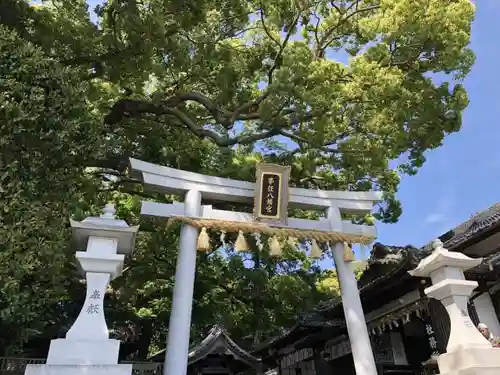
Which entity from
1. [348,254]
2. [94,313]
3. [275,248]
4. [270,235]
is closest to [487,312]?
[348,254]

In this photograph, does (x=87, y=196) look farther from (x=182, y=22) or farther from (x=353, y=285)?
(x=353, y=285)

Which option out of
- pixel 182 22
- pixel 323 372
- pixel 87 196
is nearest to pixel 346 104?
pixel 182 22

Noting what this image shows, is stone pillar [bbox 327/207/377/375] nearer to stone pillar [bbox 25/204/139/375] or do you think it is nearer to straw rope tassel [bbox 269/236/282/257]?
straw rope tassel [bbox 269/236/282/257]

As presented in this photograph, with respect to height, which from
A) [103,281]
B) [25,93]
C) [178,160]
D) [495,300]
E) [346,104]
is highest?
[178,160]

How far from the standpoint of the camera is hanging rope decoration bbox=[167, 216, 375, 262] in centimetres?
847

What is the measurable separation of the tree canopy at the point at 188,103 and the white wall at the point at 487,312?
337cm

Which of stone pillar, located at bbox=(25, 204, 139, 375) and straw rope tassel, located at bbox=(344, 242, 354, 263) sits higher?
straw rope tassel, located at bbox=(344, 242, 354, 263)

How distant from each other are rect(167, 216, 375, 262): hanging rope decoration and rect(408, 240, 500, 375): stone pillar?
2827 mm

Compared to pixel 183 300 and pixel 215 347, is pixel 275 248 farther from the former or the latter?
pixel 215 347

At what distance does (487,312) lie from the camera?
8.69 metres

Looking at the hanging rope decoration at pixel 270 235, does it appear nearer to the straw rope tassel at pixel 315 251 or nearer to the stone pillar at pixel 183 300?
the straw rope tassel at pixel 315 251

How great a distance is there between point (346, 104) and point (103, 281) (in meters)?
6.10

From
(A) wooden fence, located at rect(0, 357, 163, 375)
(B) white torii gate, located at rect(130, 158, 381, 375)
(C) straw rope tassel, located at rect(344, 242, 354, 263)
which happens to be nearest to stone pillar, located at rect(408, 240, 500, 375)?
(B) white torii gate, located at rect(130, 158, 381, 375)

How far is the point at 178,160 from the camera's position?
12555mm
